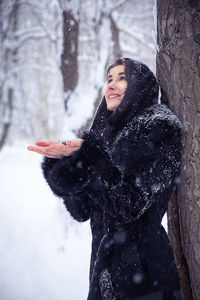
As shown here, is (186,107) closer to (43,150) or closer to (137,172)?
(137,172)

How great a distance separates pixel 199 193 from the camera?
160cm

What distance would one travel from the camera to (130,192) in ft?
4.47

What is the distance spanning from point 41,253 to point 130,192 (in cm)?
325

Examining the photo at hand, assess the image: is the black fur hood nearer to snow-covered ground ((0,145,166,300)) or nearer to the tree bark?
snow-covered ground ((0,145,166,300))

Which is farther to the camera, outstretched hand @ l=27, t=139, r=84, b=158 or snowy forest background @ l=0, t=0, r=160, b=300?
snowy forest background @ l=0, t=0, r=160, b=300

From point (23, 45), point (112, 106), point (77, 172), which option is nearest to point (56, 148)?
point (77, 172)

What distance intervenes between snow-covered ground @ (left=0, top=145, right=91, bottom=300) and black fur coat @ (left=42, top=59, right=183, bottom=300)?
6.27ft

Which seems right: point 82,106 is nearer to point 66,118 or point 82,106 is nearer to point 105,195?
point 66,118

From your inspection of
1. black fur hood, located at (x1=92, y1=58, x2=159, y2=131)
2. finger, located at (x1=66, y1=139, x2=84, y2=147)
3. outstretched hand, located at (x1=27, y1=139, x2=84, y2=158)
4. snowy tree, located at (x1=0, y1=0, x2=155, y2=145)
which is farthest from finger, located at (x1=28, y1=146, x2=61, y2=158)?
snowy tree, located at (x1=0, y1=0, x2=155, y2=145)

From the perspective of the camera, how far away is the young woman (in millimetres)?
1370

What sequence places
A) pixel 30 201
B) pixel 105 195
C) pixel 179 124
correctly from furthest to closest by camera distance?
pixel 30 201 < pixel 179 124 < pixel 105 195

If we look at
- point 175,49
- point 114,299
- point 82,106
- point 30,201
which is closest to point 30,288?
point 114,299

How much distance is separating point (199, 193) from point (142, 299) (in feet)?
2.45

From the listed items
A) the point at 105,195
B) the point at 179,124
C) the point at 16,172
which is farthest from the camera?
the point at 16,172
